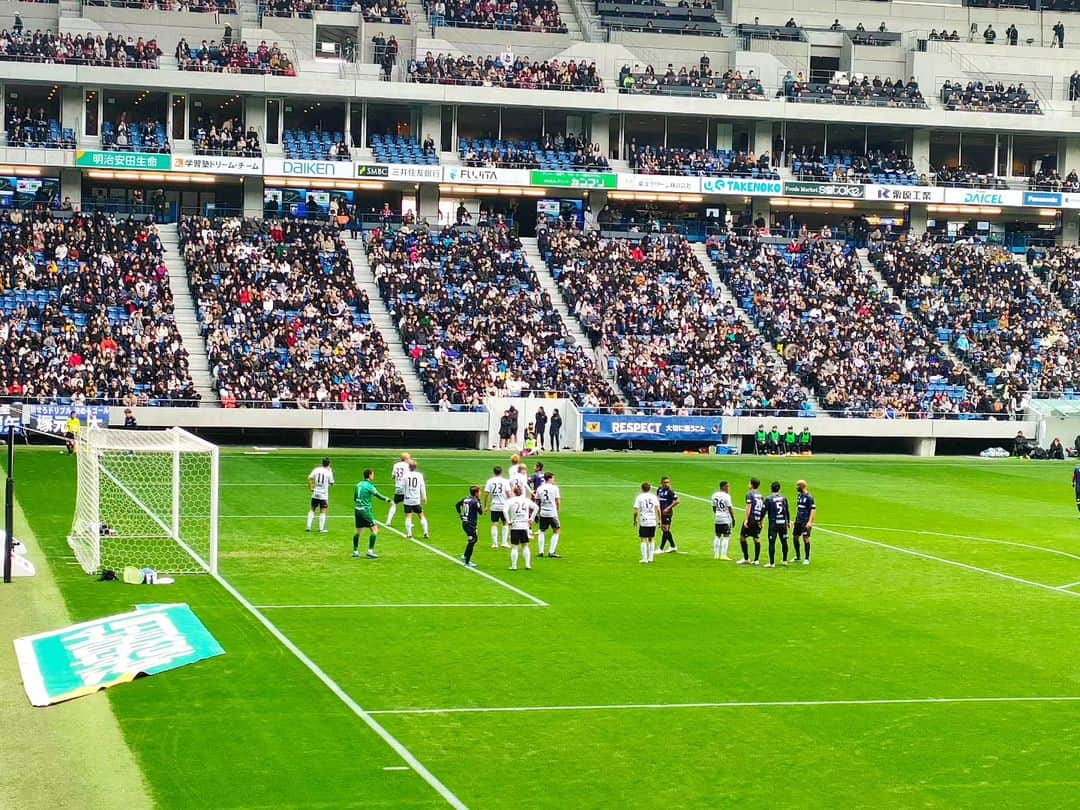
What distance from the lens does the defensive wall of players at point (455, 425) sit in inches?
2122

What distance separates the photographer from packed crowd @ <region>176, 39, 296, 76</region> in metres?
67.8

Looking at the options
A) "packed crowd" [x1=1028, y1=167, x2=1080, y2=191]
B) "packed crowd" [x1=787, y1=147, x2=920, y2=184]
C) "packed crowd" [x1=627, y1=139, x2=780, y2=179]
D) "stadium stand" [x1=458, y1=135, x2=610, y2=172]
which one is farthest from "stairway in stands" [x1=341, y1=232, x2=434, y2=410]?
"packed crowd" [x1=1028, y1=167, x2=1080, y2=191]

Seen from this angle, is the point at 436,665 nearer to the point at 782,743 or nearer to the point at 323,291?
the point at 782,743

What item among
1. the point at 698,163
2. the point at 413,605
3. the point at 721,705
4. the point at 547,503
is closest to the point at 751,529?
the point at 547,503

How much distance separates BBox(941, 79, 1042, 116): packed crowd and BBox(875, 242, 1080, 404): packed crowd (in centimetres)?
733

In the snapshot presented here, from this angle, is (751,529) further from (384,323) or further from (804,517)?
(384,323)

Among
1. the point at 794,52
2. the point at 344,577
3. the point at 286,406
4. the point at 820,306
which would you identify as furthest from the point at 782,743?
the point at 794,52

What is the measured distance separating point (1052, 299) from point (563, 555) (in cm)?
4910

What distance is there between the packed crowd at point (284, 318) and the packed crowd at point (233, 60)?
705 centimetres

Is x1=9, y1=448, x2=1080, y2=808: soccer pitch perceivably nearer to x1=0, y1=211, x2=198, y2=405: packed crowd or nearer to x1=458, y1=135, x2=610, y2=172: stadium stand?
x1=0, y1=211, x2=198, y2=405: packed crowd

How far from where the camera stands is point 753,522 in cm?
2925

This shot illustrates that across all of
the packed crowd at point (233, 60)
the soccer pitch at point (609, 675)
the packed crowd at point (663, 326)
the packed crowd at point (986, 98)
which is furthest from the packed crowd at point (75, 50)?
the packed crowd at point (986, 98)

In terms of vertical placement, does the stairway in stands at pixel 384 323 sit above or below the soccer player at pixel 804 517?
above

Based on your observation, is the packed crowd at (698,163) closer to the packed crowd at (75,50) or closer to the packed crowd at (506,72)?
the packed crowd at (506,72)
